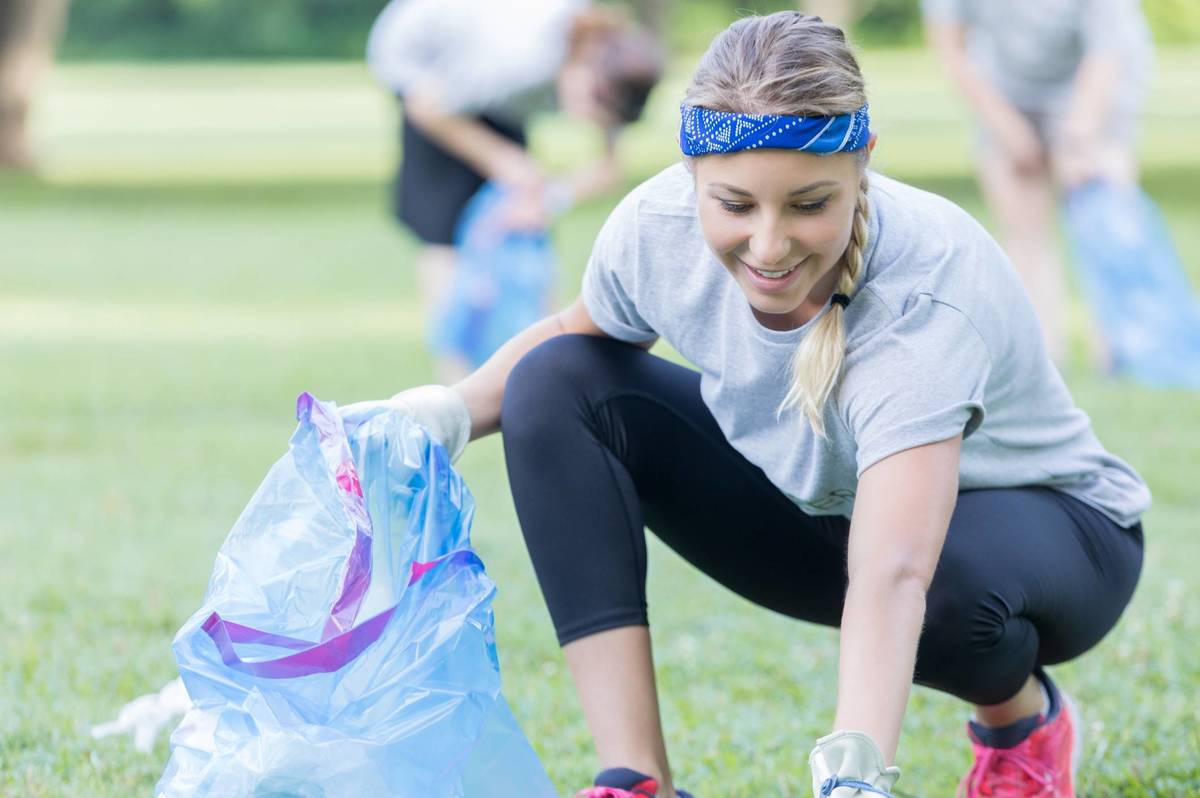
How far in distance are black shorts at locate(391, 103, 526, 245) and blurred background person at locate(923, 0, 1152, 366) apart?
1665 mm

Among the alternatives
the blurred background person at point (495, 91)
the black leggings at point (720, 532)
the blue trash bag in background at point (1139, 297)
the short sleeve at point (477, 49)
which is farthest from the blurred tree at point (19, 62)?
the black leggings at point (720, 532)

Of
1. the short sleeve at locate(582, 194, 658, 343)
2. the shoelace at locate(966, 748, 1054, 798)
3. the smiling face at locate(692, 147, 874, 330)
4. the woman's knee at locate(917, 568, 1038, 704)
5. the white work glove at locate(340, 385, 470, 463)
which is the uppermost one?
the smiling face at locate(692, 147, 874, 330)

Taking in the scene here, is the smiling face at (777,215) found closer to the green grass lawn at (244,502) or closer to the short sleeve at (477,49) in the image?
the green grass lawn at (244,502)

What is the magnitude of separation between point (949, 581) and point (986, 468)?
20 cm

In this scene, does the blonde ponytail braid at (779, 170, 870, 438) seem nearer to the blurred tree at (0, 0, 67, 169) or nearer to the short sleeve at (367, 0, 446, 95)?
the short sleeve at (367, 0, 446, 95)

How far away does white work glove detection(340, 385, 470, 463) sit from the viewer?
234 cm

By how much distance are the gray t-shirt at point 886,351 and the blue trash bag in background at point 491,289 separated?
326 cm

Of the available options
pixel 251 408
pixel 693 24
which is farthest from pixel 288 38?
pixel 251 408

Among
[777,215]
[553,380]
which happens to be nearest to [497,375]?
[553,380]

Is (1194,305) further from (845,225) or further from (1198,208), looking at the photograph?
(1198,208)

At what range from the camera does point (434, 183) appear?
5969mm

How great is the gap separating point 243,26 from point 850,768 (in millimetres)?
45905

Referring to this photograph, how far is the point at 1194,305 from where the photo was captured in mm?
6504

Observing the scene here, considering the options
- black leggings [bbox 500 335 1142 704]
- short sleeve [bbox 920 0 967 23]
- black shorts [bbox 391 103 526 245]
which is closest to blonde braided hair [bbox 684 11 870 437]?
black leggings [bbox 500 335 1142 704]
